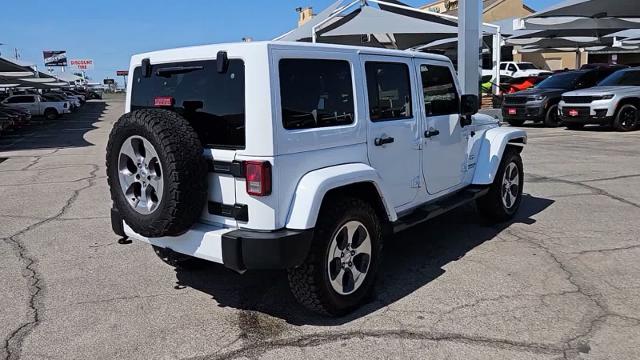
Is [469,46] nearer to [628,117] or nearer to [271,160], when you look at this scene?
[628,117]

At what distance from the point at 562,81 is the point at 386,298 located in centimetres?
1647

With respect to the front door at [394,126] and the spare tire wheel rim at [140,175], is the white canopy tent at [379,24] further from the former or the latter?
the spare tire wheel rim at [140,175]

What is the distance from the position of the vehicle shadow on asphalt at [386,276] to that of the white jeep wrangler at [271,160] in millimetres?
297

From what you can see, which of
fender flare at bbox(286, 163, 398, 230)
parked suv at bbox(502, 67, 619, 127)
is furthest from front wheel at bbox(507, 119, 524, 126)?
fender flare at bbox(286, 163, 398, 230)

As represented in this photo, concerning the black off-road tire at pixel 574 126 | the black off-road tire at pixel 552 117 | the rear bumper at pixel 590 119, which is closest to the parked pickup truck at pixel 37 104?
the black off-road tire at pixel 552 117

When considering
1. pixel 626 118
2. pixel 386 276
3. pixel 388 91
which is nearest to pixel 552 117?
pixel 626 118

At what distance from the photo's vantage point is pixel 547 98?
1759cm

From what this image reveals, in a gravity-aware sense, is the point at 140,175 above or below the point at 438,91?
below

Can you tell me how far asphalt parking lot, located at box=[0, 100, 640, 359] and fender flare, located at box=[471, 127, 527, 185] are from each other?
63 centimetres

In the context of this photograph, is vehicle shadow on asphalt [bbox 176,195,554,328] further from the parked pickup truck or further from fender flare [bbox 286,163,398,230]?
the parked pickup truck

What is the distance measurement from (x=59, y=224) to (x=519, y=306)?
5.57 metres

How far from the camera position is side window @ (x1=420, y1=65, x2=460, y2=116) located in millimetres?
4871

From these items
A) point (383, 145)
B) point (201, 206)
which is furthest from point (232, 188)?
point (383, 145)

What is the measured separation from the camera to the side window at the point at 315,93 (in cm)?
350
